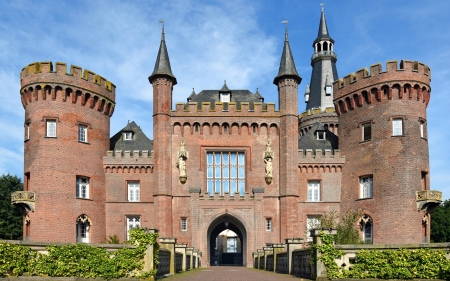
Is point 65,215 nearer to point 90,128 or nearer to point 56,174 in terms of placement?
point 56,174

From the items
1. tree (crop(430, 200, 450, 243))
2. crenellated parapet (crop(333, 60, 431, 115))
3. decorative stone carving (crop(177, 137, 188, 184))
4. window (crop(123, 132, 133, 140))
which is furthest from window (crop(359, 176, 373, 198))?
tree (crop(430, 200, 450, 243))

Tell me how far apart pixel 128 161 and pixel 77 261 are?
22.8 m

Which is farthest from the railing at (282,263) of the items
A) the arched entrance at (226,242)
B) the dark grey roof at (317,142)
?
the dark grey roof at (317,142)

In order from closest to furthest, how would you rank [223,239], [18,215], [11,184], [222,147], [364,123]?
[364,123], [222,147], [18,215], [11,184], [223,239]

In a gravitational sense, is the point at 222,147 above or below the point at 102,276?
above

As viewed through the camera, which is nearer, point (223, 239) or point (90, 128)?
point (90, 128)

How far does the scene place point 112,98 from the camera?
133 feet

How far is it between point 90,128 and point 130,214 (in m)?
7.38

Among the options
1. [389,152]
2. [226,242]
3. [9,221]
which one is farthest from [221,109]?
[226,242]

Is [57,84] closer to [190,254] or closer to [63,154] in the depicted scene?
[63,154]

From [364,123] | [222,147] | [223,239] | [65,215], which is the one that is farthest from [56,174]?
[223,239]

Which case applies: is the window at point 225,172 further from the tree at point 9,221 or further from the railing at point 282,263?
the tree at point 9,221

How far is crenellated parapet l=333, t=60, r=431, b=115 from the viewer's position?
35625 millimetres

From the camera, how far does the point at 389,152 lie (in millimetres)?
35281
